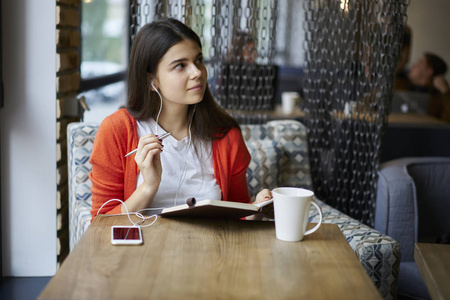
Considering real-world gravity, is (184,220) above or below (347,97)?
below

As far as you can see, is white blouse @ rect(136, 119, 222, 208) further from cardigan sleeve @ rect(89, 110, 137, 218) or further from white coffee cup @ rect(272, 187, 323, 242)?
white coffee cup @ rect(272, 187, 323, 242)

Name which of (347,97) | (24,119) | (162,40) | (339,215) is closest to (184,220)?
(162,40)

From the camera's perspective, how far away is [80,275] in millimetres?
1113

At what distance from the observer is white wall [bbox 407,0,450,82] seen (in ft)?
22.4

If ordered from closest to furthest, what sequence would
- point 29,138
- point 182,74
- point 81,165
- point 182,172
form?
point 182,74, point 182,172, point 81,165, point 29,138

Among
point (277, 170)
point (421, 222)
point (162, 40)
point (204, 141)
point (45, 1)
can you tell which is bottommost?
point (421, 222)

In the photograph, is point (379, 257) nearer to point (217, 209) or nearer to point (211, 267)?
point (217, 209)

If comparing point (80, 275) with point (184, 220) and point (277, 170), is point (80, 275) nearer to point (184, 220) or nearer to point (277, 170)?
point (184, 220)

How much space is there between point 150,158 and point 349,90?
1.41 metres

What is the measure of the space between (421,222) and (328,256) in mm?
1483

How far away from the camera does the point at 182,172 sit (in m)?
1.88

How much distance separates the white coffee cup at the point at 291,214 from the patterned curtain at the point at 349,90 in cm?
134

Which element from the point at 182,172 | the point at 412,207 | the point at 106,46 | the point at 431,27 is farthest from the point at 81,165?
the point at 431,27

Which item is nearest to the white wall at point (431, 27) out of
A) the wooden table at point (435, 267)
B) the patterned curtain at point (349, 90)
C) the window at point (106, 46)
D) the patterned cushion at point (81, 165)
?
the window at point (106, 46)
